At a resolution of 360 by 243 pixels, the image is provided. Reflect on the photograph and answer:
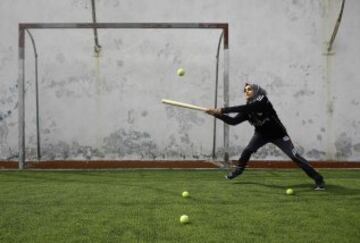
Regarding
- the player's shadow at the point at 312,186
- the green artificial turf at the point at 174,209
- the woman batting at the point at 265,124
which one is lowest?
the player's shadow at the point at 312,186

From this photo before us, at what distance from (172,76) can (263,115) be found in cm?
414

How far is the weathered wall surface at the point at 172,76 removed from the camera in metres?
9.93

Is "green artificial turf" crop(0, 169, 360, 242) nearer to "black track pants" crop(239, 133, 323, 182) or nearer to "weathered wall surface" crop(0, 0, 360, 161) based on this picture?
"black track pants" crop(239, 133, 323, 182)

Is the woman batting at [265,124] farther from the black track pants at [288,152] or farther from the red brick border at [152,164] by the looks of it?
the red brick border at [152,164]

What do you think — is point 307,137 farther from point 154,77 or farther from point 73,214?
point 73,214

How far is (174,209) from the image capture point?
4.61 m

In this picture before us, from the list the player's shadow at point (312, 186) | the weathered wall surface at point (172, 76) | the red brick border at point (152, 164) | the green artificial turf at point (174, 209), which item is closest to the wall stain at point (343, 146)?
the weathered wall surface at point (172, 76)

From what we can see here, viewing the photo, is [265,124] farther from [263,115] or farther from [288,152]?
[288,152]

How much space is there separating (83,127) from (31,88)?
127 centimetres

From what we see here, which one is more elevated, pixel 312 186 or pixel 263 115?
pixel 263 115

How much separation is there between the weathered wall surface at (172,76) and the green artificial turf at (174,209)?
2.88m

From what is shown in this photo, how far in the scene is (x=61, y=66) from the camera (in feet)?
32.7

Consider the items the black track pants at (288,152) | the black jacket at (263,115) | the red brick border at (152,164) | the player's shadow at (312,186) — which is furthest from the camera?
the red brick border at (152,164)

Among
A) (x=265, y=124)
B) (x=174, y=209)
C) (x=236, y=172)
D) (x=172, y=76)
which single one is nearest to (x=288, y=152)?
(x=265, y=124)
